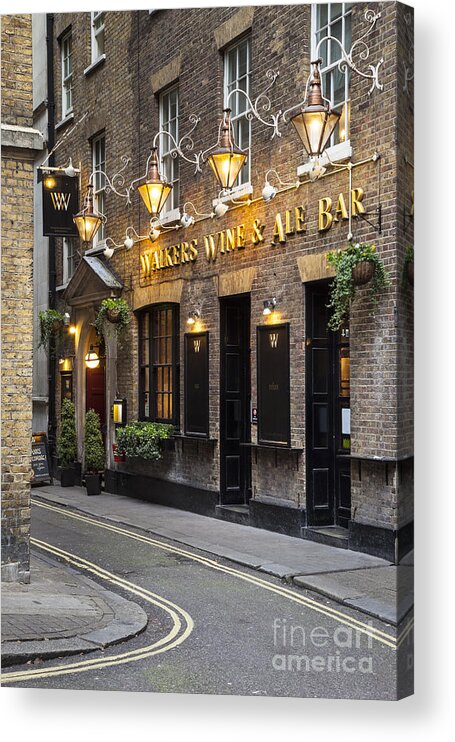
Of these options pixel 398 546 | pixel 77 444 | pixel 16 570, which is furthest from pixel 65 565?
pixel 398 546

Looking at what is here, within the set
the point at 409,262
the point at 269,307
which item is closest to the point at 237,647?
the point at 269,307

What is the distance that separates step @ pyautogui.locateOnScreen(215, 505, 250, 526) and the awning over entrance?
1783 millimetres

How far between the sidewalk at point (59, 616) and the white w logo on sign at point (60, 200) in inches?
105

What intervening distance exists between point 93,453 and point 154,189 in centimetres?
204

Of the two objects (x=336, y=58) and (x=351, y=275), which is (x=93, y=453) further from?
(x=336, y=58)

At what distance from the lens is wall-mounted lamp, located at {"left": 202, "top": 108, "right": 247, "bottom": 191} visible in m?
6.25

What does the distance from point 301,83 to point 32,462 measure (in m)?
3.40

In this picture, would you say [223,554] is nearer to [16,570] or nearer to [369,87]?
[16,570]

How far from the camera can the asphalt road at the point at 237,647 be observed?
18.7ft

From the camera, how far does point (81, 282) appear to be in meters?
6.88

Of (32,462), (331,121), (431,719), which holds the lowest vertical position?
(431,719)

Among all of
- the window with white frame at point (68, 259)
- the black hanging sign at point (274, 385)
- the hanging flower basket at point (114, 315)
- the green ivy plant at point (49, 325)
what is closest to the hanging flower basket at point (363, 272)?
the black hanging sign at point (274, 385)

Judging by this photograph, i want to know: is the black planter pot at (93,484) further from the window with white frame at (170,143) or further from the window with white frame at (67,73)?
the window with white frame at (67,73)

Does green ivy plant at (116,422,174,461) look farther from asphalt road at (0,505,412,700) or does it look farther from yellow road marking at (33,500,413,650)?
asphalt road at (0,505,412,700)
